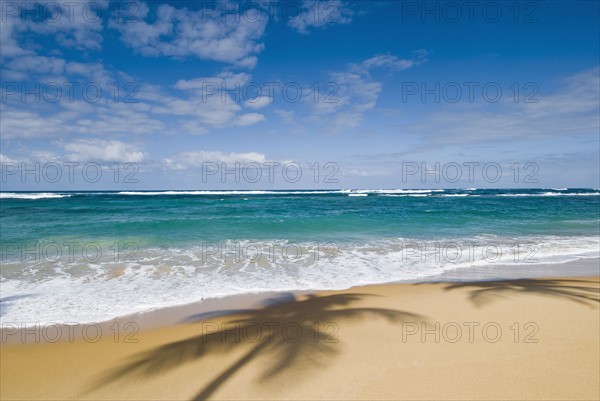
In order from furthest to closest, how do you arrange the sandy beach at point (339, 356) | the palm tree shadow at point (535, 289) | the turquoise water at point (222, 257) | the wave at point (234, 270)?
the turquoise water at point (222, 257)
the wave at point (234, 270)
the palm tree shadow at point (535, 289)
the sandy beach at point (339, 356)

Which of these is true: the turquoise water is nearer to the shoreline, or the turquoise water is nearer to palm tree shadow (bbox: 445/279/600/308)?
the shoreline

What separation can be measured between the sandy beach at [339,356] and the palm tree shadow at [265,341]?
1 centimetres

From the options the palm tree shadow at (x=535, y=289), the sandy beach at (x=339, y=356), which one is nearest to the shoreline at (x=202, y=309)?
the sandy beach at (x=339, y=356)

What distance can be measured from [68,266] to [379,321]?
8.32m

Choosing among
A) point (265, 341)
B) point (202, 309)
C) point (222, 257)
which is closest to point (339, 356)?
point (265, 341)

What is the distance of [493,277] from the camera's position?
7.30 meters

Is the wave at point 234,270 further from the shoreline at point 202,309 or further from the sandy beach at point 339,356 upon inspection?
the sandy beach at point 339,356

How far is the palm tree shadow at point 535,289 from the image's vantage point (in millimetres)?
5398

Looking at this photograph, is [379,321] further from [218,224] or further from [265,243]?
[218,224]

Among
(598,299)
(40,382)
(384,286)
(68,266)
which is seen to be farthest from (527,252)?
(68,266)

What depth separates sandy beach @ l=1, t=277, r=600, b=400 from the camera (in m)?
3.05

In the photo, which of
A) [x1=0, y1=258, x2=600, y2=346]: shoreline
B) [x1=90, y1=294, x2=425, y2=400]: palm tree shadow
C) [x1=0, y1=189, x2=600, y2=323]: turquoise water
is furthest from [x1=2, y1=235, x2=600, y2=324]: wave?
[x1=90, y1=294, x2=425, y2=400]: palm tree shadow

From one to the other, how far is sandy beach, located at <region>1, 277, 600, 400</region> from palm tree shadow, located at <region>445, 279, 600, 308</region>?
0.49 feet

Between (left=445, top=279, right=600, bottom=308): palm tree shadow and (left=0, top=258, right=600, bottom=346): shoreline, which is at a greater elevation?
(left=445, top=279, right=600, bottom=308): palm tree shadow
